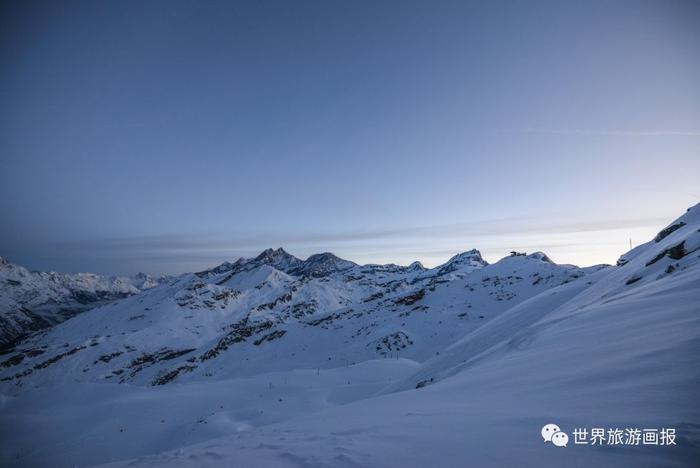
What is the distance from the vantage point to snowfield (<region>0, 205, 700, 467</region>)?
13.5 feet

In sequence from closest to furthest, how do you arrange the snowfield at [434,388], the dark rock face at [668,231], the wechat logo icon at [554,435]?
the wechat logo icon at [554,435] → the snowfield at [434,388] → the dark rock face at [668,231]

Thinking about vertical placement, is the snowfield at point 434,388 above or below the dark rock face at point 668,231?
below

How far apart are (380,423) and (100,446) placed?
49.5 ft

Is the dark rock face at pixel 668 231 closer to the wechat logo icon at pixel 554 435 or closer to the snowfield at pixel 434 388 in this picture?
the snowfield at pixel 434 388

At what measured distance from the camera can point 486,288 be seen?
41188mm

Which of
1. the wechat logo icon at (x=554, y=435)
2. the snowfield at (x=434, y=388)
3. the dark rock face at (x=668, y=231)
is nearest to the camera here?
the wechat logo icon at (x=554, y=435)

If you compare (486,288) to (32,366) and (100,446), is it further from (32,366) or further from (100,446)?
(32,366)

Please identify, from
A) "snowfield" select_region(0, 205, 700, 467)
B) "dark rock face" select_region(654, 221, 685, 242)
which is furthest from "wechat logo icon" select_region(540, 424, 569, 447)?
"dark rock face" select_region(654, 221, 685, 242)

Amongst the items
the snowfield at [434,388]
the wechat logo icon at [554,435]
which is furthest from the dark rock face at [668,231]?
the wechat logo icon at [554,435]

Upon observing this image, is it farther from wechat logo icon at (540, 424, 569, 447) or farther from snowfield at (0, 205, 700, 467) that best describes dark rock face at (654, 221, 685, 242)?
wechat logo icon at (540, 424, 569, 447)

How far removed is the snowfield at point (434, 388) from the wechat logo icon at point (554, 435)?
0.07m

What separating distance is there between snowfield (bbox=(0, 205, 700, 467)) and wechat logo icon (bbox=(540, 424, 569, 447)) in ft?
0.24

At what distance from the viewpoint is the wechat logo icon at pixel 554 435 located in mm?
Result: 3818

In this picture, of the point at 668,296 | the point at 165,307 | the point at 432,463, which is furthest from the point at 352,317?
the point at 165,307
